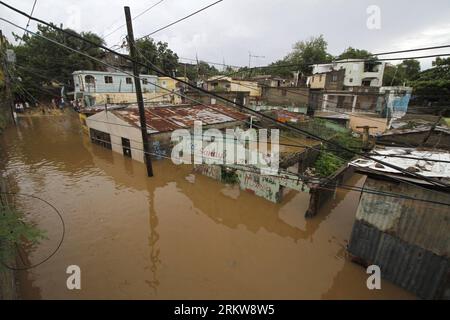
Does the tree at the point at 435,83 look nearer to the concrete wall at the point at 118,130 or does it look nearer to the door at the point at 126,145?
the concrete wall at the point at 118,130

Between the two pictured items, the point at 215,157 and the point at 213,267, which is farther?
the point at 215,157

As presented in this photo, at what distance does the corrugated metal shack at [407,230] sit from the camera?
5.43m

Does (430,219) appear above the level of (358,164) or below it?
below

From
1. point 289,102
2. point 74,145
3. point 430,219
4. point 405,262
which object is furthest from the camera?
point 289,102

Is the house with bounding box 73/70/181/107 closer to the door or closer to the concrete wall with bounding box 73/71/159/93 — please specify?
the concrete wall with bounding box 73/71/159/93

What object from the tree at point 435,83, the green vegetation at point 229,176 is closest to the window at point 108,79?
the green vegetation at point 229,176

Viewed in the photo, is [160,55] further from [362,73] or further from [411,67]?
[411,67]

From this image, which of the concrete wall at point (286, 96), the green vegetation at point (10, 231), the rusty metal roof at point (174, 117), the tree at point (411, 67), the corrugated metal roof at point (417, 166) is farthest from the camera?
the tree at point (411, 67)

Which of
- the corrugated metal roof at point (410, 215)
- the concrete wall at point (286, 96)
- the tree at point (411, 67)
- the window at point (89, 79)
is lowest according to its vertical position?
the corrugated metal roof at point (410, 215)

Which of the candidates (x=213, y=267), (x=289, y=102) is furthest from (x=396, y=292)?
(x=289, y=102)

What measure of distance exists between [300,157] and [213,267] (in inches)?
315

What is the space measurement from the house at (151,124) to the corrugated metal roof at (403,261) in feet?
31.5
